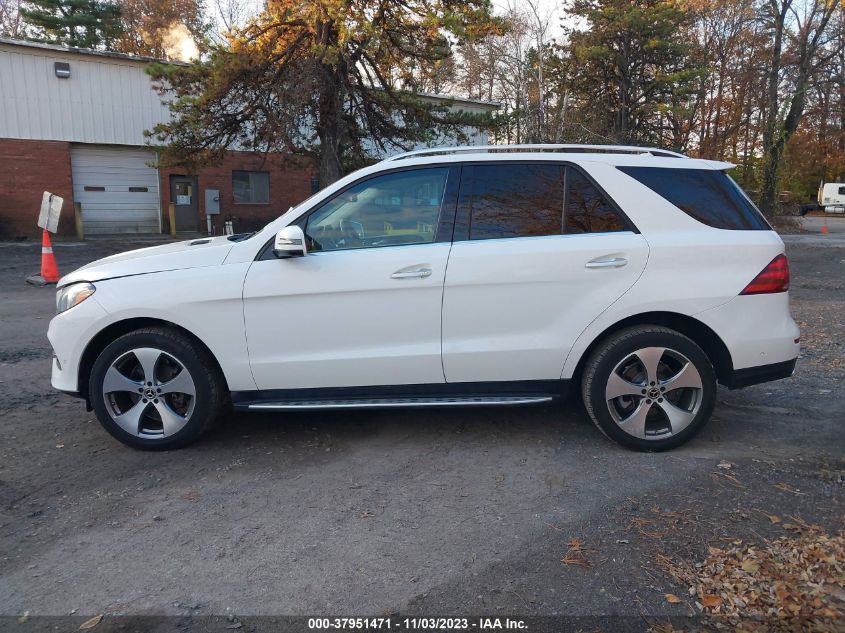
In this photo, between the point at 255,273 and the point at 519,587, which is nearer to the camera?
the point at 519,587

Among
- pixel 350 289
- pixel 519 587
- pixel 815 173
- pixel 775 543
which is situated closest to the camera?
pixel 519 587

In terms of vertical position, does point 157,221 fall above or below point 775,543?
above

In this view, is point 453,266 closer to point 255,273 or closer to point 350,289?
point 350,289

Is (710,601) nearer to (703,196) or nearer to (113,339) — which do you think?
(703,196)

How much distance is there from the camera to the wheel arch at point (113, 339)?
4125mm

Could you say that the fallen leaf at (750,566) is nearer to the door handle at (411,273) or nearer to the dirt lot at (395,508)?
the dirt lot at (395,508)

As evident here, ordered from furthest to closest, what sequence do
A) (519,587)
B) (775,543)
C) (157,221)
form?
1. (157,221)
2. (775,543)
3. (519,587)

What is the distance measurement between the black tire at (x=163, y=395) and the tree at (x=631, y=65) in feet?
87.0

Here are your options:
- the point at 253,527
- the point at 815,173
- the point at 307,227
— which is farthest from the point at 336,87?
the point at 815,173

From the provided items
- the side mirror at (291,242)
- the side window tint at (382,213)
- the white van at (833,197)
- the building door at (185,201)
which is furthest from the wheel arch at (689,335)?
the white van at (833,197)

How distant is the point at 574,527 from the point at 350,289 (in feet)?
6.17

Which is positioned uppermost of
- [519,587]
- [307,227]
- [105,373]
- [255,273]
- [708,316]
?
[307,227]

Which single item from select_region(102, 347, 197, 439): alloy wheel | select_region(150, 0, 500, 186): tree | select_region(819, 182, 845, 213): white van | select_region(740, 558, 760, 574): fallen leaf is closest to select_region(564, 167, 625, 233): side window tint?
select_region(740, 558, 760, 574): fallen leaf

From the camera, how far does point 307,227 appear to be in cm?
416
